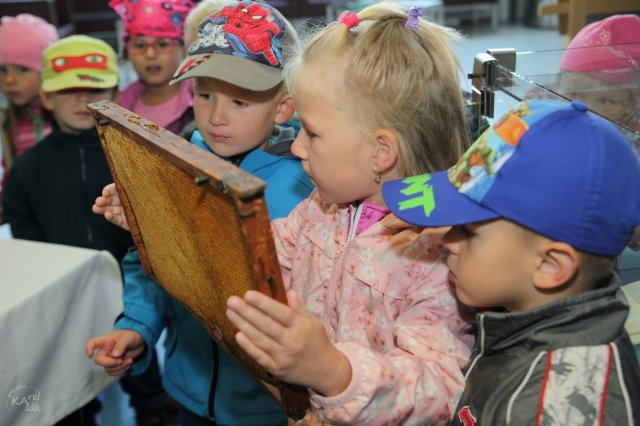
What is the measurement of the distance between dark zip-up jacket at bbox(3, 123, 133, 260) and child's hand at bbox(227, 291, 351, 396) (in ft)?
5.83

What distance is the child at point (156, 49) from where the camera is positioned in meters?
3.06

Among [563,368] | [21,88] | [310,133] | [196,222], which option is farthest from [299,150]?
[21,88]

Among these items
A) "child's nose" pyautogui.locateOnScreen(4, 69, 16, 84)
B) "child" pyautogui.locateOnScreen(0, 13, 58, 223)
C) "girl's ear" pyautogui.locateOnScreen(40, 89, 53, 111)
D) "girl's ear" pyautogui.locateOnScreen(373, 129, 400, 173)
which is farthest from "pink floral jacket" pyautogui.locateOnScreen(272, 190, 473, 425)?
"child's nose" pyautogui.locateOnScreen(4, 69, 16, 84)

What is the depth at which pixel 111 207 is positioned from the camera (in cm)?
157

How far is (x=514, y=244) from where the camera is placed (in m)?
1.01

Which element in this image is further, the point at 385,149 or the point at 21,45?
the point at 21,45

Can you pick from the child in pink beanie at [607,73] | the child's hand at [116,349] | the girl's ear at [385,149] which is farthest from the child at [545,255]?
→ the child's hand at [116,349]

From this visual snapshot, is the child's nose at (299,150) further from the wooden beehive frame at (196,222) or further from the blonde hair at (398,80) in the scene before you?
the wooden beehive frame at (196,222)

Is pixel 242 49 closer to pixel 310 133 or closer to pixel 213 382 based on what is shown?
pixel 310 133

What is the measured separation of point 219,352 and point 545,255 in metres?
0.99

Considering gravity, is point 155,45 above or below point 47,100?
above

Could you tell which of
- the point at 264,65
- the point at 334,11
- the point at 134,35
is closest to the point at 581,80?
the point at 264,65

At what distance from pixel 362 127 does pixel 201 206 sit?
0.35 metres

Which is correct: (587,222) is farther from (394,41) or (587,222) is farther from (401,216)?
(394,41)
